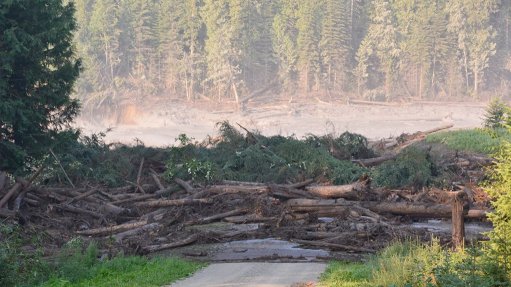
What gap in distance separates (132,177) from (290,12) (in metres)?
64.9

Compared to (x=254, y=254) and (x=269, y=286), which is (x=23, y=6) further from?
(x=269, y=286)

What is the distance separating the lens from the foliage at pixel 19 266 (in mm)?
19031

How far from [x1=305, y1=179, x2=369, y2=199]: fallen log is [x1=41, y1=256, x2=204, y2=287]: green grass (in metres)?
7.89

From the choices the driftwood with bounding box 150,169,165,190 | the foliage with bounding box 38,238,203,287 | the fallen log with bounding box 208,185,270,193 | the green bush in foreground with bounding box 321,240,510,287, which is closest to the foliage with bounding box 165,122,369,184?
the driftwood with bounding box 150,169,165,190

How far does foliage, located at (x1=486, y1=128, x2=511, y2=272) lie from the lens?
15.1 m

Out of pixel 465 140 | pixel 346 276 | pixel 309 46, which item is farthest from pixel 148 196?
pixel 309 46

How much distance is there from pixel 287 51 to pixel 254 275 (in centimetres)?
7650

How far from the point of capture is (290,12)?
321 feet

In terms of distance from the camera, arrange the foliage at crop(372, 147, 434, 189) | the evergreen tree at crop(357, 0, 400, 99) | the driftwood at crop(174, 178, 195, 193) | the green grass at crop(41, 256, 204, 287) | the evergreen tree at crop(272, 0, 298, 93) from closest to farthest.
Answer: the green grass at crop(41, 256, 204, 287) → the foliage at crop(372, 147, 434, 189) → the driftwood at crop(174, 178, 195, 193) → the evergreen tree at crop(272, 0, 298, 93) → the evergreen tree at crop(357, 0, 400, 99)

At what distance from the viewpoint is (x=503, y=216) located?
1562cm

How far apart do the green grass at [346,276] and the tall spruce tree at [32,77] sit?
1617 cm

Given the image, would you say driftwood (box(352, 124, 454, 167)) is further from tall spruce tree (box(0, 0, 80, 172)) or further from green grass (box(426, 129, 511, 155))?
tall spruce tree (box(0, 0, 80, 172))

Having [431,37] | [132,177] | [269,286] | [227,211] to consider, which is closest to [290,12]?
[431,37]

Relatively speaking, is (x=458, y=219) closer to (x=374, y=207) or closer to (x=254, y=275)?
(x=254, y=275)
